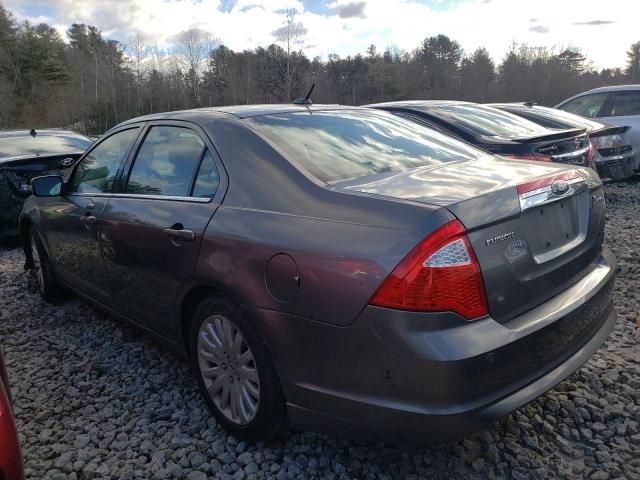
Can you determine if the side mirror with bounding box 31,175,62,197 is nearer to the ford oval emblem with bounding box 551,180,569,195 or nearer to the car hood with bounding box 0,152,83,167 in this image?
the car hood with bounding box 0,152,83,167

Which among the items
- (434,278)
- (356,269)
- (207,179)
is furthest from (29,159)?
(434,278)

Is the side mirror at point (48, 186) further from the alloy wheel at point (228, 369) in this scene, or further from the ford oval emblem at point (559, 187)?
the ford oval emblem at point (559, 187)

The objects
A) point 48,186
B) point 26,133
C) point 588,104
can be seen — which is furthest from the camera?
point 588,104

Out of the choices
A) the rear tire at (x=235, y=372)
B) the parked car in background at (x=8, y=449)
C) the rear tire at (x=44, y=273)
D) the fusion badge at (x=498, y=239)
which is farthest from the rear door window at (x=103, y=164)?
the fusion badge at (x=498, y=239)

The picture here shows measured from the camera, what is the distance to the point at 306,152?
2.56m

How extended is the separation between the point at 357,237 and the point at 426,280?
1.00 feet

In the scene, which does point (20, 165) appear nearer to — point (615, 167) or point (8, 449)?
point (8, 449)

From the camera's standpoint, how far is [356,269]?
192 centimetres

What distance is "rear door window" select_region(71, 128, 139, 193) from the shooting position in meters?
3.53

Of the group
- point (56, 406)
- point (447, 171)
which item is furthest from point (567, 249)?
point (56, 406)

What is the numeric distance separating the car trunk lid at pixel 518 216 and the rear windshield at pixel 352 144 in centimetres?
17

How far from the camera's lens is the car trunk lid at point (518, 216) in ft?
6.40

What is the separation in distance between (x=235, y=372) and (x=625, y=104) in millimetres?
9556

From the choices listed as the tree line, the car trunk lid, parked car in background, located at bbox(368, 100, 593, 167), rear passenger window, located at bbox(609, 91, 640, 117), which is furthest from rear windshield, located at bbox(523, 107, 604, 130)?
the tree line
